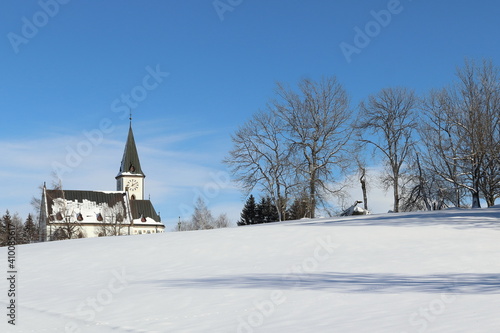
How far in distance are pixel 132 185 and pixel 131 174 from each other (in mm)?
2410

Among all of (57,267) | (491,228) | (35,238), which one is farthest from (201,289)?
(35,238)

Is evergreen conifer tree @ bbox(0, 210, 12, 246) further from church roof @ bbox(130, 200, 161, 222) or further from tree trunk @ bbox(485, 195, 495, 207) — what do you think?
tree trunk @ bbox(485, 195, 495, 207)

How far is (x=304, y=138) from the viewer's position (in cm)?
4344

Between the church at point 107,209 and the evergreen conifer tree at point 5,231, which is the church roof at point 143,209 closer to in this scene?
the church at point 107,209

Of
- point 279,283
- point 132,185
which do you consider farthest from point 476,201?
point 132,185

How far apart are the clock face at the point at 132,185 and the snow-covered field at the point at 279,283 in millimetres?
94690

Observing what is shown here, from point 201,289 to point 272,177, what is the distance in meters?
33.3

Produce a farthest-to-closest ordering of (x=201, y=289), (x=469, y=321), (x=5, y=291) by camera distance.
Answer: (x=5, y=291) < (x=201, y=289) < (x=469, y=321)

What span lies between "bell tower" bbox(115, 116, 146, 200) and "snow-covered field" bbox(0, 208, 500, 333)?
94.8 metres

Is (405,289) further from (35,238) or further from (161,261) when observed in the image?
(35,238)

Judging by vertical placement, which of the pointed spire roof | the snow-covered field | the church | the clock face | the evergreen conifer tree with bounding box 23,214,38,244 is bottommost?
the snow-covered field

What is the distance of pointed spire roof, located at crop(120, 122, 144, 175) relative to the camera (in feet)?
384

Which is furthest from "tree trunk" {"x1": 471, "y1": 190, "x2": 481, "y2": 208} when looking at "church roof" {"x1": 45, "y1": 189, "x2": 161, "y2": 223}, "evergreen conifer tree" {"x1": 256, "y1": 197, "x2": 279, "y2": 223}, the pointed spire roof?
the pointed spire roof

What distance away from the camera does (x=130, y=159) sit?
118 metres
